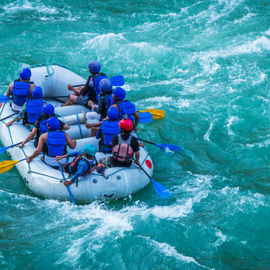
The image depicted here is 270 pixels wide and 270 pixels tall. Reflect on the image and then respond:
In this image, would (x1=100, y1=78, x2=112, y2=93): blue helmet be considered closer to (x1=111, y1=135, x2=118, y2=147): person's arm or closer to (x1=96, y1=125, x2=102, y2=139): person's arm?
(x1=96, y1=125, x2=102, y2=139): person's arm

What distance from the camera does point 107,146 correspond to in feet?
23.8

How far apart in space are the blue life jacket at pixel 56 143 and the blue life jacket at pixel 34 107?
1055 millimetres

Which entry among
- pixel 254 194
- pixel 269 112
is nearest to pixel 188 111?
pixel 269 112

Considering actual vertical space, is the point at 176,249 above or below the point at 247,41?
below

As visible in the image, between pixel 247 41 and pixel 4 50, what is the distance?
257 inches

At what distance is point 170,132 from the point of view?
354 inches

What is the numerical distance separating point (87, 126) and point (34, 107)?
3.11 feet

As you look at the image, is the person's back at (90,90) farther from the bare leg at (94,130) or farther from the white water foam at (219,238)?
the white water foam at (219,238)

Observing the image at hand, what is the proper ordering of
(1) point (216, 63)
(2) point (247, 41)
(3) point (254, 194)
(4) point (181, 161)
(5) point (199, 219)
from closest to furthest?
(5) point (199, 219) < (3) point (254, 194) < (4) point (181, 161) < (1) point (216, 63) < (2) point (247, 41)

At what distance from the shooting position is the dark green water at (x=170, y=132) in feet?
19.9

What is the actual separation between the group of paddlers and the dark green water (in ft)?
2.09

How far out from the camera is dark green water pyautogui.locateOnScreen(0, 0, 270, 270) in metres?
6.05

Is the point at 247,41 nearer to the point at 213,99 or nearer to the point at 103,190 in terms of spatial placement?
the point at 213,99

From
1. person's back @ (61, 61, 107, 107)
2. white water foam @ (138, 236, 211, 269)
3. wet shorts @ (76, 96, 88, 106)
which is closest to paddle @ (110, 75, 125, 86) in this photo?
person's back @ (61, 61, 107, 107)
